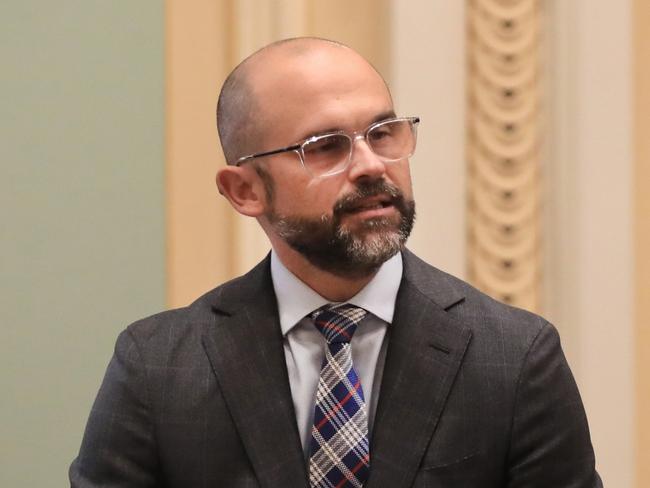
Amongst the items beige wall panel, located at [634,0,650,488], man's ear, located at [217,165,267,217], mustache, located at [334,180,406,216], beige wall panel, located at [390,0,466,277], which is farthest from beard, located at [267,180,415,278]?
beige wall panel, located at [634,0,650,488]

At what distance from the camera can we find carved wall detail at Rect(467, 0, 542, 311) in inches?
86.1

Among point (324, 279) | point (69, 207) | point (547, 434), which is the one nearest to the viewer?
point (547, 434)

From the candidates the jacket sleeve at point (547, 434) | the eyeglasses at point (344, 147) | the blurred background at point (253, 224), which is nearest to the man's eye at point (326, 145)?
the eyeglasses at point (344, 147)

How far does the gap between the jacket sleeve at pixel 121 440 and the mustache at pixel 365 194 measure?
34 centimetres

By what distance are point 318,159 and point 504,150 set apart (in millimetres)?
790

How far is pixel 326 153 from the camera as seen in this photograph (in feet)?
4.84

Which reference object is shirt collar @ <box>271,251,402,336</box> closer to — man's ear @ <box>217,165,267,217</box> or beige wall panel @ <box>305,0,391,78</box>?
man's ear @ <box>217,165,267,217</box>

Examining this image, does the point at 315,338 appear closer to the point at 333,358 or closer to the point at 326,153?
the point at 333,358

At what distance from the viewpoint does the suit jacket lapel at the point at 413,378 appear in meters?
1.42

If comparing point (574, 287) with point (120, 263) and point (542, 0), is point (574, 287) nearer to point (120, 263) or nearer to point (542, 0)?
point (542, 0)

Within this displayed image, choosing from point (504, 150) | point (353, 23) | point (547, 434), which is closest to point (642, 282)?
point (504, 150)

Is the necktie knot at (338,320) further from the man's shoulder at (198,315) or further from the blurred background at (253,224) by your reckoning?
the blurred background at (253,224)

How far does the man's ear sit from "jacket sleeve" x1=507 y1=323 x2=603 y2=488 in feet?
1.33

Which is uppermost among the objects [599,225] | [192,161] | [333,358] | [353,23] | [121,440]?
[353,23]
